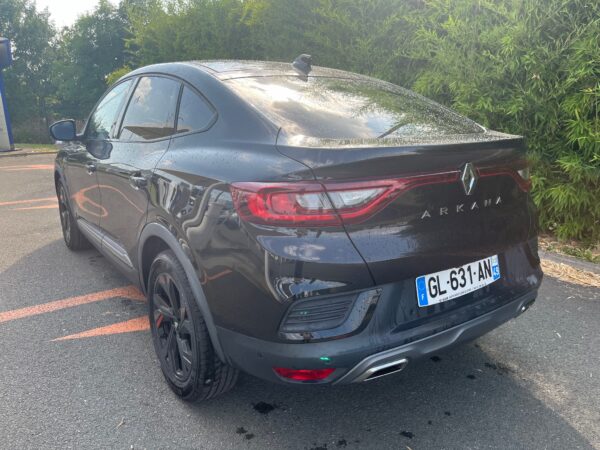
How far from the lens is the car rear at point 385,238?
1.81 metres

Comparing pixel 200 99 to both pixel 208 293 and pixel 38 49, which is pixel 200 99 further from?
pixel 38 49

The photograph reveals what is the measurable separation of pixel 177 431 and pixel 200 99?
62.2 inches

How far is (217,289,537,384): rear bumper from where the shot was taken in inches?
72.3

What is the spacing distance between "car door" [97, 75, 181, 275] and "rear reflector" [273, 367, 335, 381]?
1230mm

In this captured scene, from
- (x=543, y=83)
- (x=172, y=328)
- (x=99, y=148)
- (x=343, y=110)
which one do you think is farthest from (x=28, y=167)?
(x=343, y=110)

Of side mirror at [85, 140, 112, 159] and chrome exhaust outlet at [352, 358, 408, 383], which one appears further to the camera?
side mirror at [85, 140, 112, 159]

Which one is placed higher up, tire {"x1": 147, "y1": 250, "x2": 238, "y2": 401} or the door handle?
the door handle

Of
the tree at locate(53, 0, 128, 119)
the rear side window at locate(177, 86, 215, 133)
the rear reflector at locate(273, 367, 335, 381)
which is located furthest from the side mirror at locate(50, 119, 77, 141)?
the tree at locate(53, 0, 128, 119)

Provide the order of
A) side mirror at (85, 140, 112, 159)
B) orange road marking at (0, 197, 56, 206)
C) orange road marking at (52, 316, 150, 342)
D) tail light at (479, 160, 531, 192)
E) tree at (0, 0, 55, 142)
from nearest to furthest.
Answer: tail light at (479, 160, 531, 192)
orange road marking at (52, 316, 150, 342)
side mirror at (85, 140, 112, 159)
orange road marking at (0, 197, 56, 206)
tree at (0, 0, 55, 142)

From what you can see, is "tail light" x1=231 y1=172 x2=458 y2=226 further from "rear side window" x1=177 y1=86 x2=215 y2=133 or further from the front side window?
the front side window

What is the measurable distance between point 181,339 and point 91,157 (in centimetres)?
189

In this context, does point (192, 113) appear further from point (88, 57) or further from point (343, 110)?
point (88, 57)

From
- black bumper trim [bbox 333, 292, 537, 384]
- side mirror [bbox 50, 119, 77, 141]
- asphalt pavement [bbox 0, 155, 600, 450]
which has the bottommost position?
asphalt pavement [bbox 0, 155, 600, 450]

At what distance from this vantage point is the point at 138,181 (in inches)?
108
